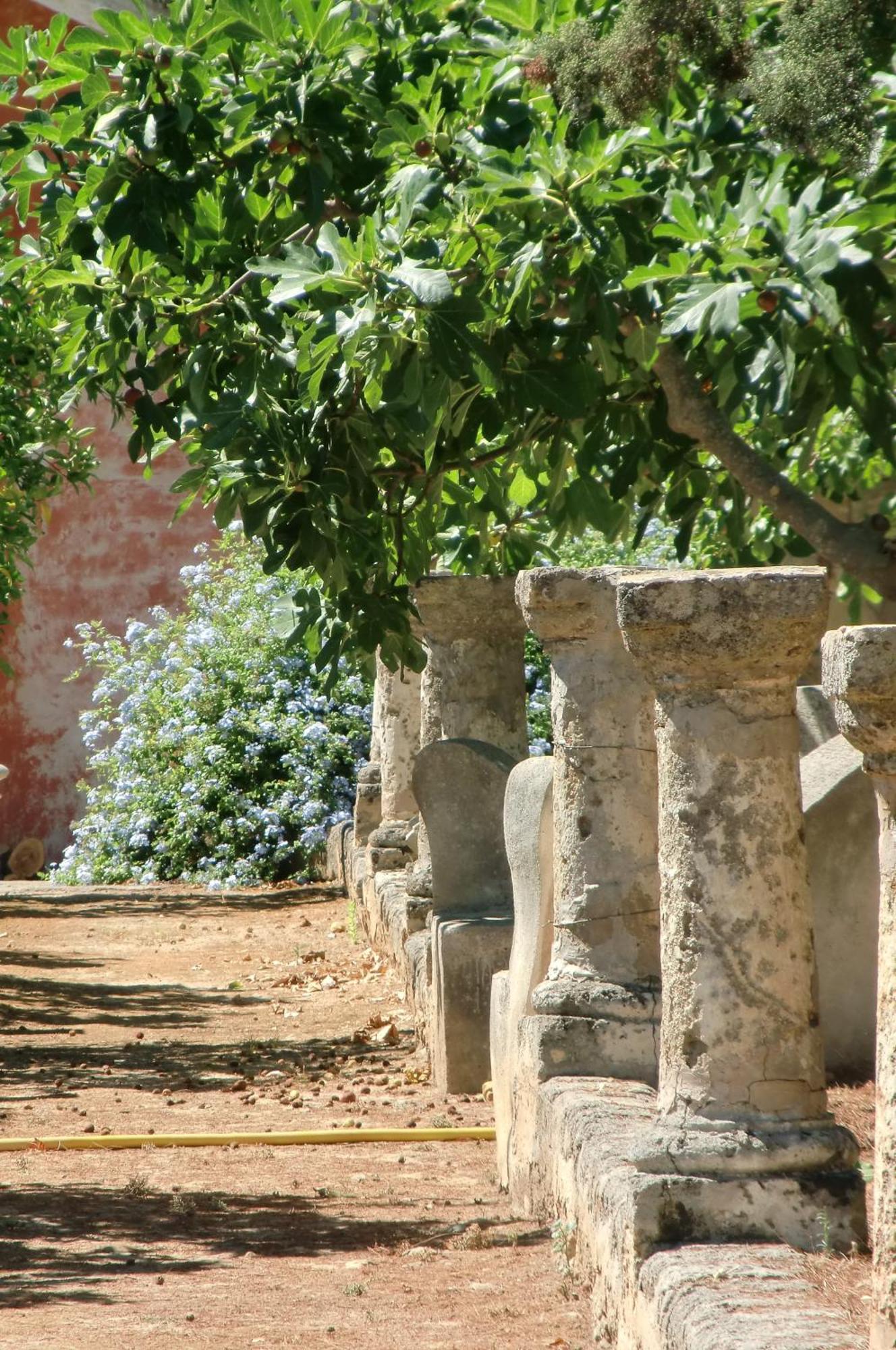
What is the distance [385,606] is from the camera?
6.04 meters

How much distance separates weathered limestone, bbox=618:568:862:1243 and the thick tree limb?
116cm

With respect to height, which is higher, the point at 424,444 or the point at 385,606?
the point at 424,444

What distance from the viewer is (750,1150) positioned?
346cm

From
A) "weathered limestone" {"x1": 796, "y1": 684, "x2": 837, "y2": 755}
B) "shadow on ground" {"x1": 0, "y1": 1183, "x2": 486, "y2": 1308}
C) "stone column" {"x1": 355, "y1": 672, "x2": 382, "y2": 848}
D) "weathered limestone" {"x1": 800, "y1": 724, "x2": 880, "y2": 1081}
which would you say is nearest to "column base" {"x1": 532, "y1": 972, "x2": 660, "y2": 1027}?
"shadow on ground" {"x1": 0, "y1": 1183, "x2": 486, "y2": 1308}

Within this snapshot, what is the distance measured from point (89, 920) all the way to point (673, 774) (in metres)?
10.0

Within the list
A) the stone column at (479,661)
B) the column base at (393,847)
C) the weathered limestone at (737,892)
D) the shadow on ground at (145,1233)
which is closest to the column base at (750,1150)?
the weathered limestone at (737,892)

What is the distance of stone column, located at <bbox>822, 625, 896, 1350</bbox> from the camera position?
242 centimetres

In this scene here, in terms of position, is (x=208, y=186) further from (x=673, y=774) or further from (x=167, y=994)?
(x=167, y=994)

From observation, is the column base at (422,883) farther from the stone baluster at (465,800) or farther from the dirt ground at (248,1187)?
the dirt ground at (248,1187)

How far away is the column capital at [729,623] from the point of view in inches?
138

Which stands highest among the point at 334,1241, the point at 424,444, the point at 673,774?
the point at 424,444

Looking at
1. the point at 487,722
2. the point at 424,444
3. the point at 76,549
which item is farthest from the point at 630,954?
the point at 76,549

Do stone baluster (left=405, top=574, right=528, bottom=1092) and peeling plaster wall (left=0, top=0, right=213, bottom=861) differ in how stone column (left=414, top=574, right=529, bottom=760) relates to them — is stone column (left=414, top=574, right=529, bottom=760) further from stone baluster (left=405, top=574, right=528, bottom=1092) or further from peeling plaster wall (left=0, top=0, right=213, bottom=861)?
peeling plaster wall (left=0, top=0, right=213, bottom=861)

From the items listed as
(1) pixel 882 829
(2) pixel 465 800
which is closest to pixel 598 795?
(2) pixel 465 800
